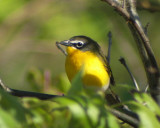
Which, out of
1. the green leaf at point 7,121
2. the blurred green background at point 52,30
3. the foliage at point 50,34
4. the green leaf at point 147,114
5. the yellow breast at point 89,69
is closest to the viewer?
the green leaf at point 7,121

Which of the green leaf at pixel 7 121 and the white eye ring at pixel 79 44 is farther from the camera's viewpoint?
the white eye ring at pixel 79 44

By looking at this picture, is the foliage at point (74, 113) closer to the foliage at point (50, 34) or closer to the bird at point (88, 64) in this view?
the foliage at point (50, 34)

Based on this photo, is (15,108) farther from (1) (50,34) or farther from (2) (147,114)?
(1) (50,34)

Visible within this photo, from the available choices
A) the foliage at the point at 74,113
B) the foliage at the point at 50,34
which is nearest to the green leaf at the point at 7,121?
the foliage at the point at 74,113

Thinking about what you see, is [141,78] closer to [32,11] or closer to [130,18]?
[32,11]

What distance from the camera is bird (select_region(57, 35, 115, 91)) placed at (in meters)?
4.49

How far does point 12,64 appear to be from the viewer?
7359mm

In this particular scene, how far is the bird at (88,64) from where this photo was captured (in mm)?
4490

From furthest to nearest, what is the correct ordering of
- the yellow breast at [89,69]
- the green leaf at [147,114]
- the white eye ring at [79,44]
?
the white eye ring at [79,44]
the yellow breast at [89,69]
the green leaf at [147,114]

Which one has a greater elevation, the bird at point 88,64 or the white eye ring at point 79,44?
the white eye ring at point 79,44

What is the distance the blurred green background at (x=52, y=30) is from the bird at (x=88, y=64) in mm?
1298

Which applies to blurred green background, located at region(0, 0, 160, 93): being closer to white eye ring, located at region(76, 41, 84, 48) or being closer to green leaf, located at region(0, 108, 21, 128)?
white eye ring, located at region(76, 41, 84, 48)

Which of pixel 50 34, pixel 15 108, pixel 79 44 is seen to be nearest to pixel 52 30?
pixel 50 34

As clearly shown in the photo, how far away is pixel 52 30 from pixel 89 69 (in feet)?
7.94
